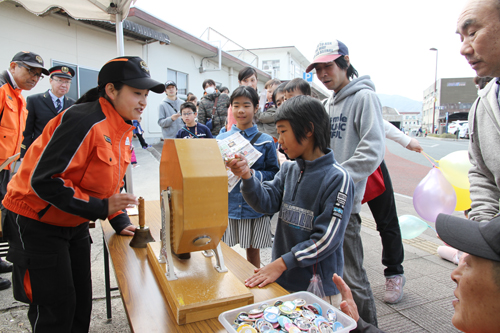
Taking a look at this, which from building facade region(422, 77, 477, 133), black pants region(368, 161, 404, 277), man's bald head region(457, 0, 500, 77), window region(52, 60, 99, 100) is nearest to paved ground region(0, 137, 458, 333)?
black pants region(368, 161, 404, 277)

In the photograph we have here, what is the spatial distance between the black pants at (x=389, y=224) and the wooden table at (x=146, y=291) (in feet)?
5.13

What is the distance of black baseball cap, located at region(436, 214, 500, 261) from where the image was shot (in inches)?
29.1

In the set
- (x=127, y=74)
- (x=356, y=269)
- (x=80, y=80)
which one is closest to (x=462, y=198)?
(x=356, y=269)

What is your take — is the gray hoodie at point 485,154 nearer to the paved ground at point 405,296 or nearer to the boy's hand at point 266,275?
the boy's hand at point 266,275

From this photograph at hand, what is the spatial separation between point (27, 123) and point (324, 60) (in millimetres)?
3867

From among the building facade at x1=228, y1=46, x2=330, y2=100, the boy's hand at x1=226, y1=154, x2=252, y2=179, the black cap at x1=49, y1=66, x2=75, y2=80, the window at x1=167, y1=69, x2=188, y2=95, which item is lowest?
the boy's hand at x1=226, y1=154, x2=252, y2=179

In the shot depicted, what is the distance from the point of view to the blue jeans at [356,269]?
2033 millimetres

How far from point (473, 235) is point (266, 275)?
0.78 meters

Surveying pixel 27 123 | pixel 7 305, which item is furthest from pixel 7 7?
pixel 7 305

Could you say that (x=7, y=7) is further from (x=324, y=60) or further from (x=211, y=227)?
(x=211, y=227)

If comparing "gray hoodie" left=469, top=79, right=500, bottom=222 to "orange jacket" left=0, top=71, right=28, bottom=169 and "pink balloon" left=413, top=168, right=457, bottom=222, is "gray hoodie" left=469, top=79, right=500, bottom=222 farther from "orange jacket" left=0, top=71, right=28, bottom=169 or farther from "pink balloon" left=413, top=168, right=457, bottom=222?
"orange jacket" left=0, top=71, right=28, bottom=169

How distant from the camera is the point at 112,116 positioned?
5.21ft

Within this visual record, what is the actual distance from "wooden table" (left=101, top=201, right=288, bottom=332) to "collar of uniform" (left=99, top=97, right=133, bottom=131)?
0.67 m

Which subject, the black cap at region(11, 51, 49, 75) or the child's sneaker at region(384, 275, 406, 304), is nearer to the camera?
the child's sneaker at region(384, 275, 406, 304)
